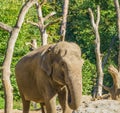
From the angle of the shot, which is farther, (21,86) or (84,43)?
(84,43)

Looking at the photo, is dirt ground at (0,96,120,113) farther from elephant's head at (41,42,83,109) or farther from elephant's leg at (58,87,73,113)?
elephant's head at (41,42,83,109)

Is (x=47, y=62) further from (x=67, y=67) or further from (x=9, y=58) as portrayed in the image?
(x=9, y=58)

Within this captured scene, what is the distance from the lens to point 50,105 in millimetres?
7383

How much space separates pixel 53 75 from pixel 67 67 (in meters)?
0.41

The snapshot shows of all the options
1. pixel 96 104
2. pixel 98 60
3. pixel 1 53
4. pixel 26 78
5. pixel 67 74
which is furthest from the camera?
pixel 1 53

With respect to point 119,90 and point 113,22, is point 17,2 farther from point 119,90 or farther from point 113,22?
point 113,22

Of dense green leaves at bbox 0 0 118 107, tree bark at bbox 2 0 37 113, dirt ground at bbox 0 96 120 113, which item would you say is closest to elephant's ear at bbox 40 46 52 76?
tree bark at bbox 2 0 37 113

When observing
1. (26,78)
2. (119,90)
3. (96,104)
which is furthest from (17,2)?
(26,78)

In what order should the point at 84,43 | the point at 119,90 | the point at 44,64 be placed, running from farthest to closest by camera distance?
the point at 84,43 < the point at 119,90 < the point at 44,64

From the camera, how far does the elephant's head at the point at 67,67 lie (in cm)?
657

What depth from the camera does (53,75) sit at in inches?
277

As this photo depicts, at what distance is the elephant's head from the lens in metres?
6.57

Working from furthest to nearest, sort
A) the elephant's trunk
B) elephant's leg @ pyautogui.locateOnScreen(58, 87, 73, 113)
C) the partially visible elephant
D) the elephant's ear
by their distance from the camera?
elephant's leg @ pyautogui.locateOnScreen(58, 87, 73, 113)
the elephant's ear
the partially visible elephant
the elephant's trunk

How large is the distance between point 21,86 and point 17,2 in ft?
57.7
